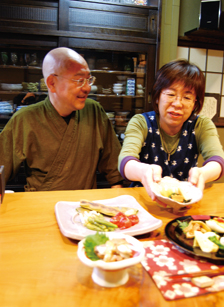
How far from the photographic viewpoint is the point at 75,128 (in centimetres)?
192

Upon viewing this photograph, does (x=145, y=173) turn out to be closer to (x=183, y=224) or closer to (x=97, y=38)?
(x=183, y=224)

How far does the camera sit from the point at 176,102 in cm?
160

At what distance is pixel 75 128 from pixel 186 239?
124 centimetres

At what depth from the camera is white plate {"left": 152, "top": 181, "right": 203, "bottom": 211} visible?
1077 millimetres

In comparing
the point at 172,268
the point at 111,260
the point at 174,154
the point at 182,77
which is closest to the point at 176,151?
the point at 174,154

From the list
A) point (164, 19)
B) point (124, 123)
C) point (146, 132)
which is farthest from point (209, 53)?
point (146, 132)

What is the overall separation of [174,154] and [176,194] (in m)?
0.68

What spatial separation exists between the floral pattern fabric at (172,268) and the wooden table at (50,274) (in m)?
0.01

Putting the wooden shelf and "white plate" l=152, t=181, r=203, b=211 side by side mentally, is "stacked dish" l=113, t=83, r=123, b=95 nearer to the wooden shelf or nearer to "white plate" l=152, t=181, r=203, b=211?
the wooden shelf

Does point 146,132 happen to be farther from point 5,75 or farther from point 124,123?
point 5,75

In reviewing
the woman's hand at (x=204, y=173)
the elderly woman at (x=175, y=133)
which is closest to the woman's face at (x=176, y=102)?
the elderly woman at (x=175, y=133)

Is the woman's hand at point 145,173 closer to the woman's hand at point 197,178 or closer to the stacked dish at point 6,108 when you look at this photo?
the woman's hand at point 197,178

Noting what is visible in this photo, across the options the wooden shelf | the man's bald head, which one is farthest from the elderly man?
the wooden shelf

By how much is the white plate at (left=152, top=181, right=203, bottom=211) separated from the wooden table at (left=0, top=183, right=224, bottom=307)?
7 centimetres
